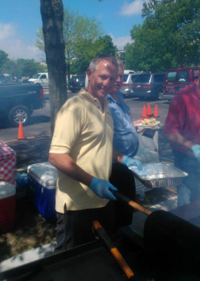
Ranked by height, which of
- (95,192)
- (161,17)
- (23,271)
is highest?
(161,17)

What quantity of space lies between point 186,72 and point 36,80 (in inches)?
925

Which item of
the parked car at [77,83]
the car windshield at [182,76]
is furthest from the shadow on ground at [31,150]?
the parked car at [77,83]

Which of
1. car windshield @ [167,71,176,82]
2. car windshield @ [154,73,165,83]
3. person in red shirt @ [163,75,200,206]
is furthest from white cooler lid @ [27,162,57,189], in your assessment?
car windshield @ [154,73,165,83]

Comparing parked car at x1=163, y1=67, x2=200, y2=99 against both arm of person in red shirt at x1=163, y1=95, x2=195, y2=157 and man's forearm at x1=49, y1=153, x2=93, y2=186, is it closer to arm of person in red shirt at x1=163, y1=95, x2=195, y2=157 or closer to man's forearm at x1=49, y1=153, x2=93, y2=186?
arm of person in red shirt at x1=163, y1=95, x2=195, y2=157

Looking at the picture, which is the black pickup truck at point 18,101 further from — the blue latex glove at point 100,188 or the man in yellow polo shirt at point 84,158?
the blue latex glove at point 100,188

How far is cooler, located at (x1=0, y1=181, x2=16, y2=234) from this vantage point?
2.95 m

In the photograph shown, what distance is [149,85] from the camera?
62.2 ft

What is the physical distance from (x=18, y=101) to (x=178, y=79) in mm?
10288

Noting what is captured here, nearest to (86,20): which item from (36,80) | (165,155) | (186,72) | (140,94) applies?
(36,80)

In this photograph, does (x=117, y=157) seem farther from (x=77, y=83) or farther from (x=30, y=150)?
(x=77, y=83)

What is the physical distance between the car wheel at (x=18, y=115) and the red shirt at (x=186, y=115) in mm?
8437

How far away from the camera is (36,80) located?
114 ft

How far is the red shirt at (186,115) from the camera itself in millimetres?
2438

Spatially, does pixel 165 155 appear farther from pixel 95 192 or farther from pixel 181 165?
pixel 95 192
